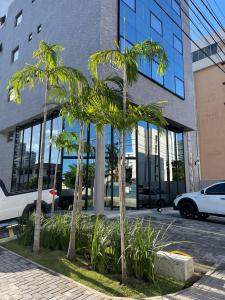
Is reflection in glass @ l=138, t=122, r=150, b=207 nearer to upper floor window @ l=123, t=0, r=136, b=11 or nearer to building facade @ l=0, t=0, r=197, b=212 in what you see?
building facade @ l=0, t=0, r=197, b=212

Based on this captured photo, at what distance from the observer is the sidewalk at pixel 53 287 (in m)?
4.79

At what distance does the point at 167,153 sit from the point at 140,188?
14.2 feet

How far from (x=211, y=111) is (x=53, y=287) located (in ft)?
102

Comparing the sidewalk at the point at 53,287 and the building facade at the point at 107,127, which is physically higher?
the building facade at the point at 107,127

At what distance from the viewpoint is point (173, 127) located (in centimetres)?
2078

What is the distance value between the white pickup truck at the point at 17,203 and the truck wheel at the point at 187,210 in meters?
6.12

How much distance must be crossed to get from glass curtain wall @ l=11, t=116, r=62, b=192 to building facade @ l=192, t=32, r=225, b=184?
63.7ft

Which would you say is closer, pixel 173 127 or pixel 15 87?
pixel 15 87

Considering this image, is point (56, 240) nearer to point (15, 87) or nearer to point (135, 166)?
point (15, 87)

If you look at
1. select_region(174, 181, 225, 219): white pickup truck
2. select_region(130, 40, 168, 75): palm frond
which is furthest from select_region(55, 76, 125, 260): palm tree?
select_region(174, 181, 225, 219): white pickup truck

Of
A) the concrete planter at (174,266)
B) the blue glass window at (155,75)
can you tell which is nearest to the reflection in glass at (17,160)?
the blue glass window at (155,75)

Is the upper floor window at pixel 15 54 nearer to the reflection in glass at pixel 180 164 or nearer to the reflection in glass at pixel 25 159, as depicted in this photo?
the reflection in glass at pixel 25 159

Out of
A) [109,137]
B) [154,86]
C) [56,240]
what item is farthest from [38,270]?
[154,86]

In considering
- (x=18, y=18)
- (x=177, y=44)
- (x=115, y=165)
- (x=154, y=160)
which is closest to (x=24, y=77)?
(x=115, y=165)
